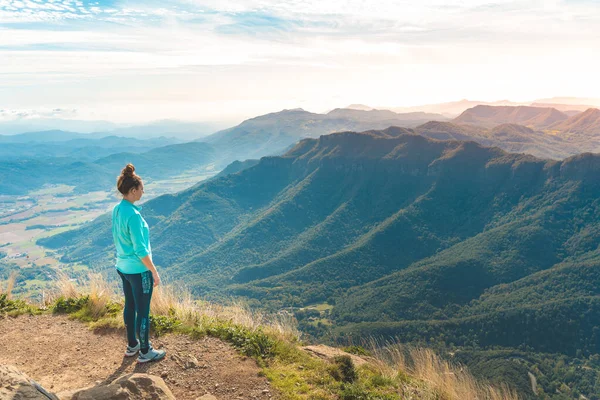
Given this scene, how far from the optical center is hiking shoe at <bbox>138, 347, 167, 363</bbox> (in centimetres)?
658

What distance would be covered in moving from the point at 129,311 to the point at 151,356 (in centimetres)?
89

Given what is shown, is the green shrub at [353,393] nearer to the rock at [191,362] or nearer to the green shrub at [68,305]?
the rock at [191,362]

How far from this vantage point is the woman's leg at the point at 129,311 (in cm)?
656

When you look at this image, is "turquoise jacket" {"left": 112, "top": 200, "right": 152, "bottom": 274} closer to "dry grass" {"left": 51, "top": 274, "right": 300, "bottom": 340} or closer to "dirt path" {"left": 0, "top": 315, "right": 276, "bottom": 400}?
"dirt path" {"left": 0, "top": 315, "right": 276, "bottom": 400}

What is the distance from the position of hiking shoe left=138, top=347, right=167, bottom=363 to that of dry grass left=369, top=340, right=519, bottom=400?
13.8 feet

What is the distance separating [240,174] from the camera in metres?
189

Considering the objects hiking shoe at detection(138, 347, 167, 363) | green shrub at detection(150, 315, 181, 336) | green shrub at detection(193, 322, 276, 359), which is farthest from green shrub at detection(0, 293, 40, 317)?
green shrub at detection(193, 322, 276, 359)

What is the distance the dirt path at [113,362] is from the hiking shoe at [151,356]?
0.10 metres

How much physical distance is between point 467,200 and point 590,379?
8355 cm

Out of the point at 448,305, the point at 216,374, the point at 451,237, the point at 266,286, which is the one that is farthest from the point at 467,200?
the point at 216,374

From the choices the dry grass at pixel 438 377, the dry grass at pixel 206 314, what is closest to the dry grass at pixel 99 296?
the dry grass at pixel 206 314

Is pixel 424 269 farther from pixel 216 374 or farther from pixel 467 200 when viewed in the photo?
pixel 216 374

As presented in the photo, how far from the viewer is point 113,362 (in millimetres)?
6809

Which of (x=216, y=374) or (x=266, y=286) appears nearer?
(x=216, y=374)
